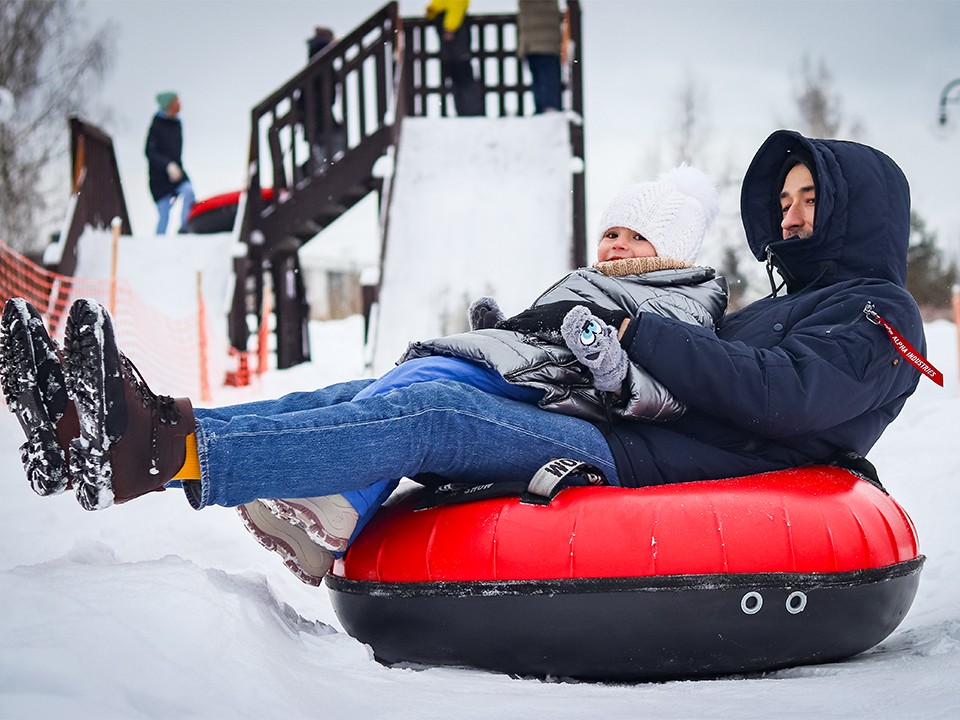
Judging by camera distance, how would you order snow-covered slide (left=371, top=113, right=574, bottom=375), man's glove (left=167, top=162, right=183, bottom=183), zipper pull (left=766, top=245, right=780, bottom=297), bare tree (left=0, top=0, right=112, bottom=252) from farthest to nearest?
1. bare tree (left=0, top=0, right=112, bottom=252)
2. man's glove (left=167, top=162, right=183, bottom=183)
3. snow-covered slide (left=371, top=113, right=574, bottom=375)
4. zipper pull (left=766, top=245, right=780, bottom=297)

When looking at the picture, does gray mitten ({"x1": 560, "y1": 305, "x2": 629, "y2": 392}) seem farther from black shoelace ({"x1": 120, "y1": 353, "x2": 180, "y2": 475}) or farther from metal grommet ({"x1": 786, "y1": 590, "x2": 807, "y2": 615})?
black shoelace ({"x1": 120, "y1": 353, "x2": 180, "y2": 475})

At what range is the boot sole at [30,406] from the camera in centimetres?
161

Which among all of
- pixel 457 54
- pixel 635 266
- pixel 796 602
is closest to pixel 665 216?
pixel 635 266

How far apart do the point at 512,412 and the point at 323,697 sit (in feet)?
2.34

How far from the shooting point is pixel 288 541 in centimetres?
206

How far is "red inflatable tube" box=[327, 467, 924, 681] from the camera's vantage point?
1843mm

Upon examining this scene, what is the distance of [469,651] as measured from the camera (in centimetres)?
191

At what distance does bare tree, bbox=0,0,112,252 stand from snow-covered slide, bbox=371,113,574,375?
29.7ft

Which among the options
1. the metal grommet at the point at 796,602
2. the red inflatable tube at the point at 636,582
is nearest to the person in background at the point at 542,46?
the red inflatable tube at the point at 636,582

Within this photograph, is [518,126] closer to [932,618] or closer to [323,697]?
[932,618]

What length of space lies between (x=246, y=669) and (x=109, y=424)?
1.55 ft

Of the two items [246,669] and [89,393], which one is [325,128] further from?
[246,669]

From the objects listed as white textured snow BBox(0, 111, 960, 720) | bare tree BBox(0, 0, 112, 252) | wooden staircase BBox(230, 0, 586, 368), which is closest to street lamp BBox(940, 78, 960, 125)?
wooden staircase BBox(230, 0, 586, 368)

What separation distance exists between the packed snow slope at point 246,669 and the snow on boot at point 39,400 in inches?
7.1
